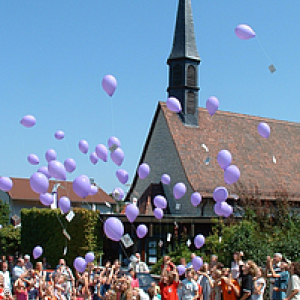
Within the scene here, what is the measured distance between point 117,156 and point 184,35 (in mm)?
14044

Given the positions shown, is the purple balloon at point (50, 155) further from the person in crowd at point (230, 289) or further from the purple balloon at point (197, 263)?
the person in crowd at point (230, 289)

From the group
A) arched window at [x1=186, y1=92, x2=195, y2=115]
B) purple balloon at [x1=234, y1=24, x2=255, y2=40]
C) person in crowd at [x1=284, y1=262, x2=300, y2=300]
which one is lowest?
person in crowd at [x1=284, y1=262, x2=300, y2=300]

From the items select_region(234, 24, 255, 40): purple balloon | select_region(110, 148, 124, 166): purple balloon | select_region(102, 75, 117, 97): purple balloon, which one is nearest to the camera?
select_region(234, 24, 255, 40): purple balloon

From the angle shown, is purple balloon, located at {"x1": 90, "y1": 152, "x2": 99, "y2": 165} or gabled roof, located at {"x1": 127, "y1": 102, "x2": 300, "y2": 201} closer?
purple balloon, located at {"x1": 90, "y1": 152, "x2": 99, "y2": 165}

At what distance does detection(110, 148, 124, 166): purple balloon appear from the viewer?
38.4ft

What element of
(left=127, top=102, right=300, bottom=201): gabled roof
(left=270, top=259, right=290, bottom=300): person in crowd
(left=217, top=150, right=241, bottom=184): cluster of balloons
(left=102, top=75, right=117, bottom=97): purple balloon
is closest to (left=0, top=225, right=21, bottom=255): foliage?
(left=127, top=102, right=300, bottom=201): gabled roof

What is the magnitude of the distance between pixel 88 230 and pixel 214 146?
318 inches

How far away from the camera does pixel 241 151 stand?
23125mm

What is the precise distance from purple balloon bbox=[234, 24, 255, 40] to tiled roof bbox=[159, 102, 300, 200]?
11.9m

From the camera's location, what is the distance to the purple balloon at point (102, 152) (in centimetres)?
1201

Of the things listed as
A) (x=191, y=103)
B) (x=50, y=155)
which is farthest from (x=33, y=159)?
(x=191, y=103)

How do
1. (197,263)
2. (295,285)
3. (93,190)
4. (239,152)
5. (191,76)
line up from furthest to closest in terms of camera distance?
(191,76)
(239,152)
(93,190)
(197,263)
(295,285)

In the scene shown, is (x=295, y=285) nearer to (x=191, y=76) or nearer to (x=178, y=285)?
(x=178, y=285)

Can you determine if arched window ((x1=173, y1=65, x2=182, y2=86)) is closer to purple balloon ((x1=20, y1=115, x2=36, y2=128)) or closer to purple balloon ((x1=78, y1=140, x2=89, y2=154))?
purple balloon ((x1=78, y1=140, x2=89, y2=154))
